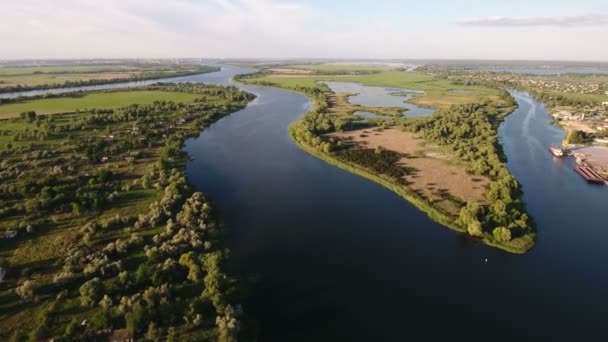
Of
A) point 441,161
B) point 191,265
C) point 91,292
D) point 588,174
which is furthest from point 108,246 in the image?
point 588,174

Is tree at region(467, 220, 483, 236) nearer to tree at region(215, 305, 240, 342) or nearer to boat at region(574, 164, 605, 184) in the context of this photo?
tree at region(215, 305, 240, 342)

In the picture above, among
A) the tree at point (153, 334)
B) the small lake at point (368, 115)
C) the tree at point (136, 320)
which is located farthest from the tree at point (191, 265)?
the small lake at point (368, 115)

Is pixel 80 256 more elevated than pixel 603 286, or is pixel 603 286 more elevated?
pixel 80 256

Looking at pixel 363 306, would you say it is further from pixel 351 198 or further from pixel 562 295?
pixel 351 198

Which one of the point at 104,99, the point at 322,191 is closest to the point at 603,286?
the point at 322,191

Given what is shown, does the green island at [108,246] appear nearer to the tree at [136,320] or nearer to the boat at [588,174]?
A: the tree at [136,320]

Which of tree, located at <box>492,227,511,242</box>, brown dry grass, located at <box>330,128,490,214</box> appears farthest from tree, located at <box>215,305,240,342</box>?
brown dry grass, located at <box>330,128,490,214</box>
